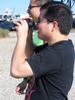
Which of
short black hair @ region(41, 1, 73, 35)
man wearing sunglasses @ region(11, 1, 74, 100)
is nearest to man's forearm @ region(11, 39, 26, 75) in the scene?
man wearing sunglasses @ region(11, 1, 74, 100)

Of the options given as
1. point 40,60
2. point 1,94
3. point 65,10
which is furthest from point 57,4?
point 1,94

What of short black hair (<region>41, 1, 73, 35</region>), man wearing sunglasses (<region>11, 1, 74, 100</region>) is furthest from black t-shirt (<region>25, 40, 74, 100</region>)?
short black hair (<region>41, 1, 73, 35</region>)

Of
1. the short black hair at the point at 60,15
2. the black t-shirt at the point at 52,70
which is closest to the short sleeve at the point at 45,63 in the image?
the black t-shirt at the point at 52,70

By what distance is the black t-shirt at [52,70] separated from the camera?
1150 millimetres

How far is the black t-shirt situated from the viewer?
115 centimetres

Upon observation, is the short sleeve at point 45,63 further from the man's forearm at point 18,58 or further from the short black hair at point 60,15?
the short black hair at point 60,15

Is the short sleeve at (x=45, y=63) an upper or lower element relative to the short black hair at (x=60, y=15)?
lower

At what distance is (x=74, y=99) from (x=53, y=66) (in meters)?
2.58

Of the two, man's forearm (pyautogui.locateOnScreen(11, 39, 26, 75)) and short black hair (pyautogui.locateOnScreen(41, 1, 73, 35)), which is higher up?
short black hair (pyautogui.locateOnScreen(41, 1, 73, 35))

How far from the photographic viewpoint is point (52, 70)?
46.4 inches

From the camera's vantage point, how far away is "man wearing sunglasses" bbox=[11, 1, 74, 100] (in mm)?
1155

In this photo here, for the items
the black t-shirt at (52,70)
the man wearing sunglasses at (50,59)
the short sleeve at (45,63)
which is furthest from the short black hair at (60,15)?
the short sleeve at (45,63)

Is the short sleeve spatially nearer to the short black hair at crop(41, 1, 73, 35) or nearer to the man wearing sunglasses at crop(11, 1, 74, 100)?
the man wearing sunglasses at crop(11, 1, 74, 100)

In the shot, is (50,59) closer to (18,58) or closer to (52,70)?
(52,70)
